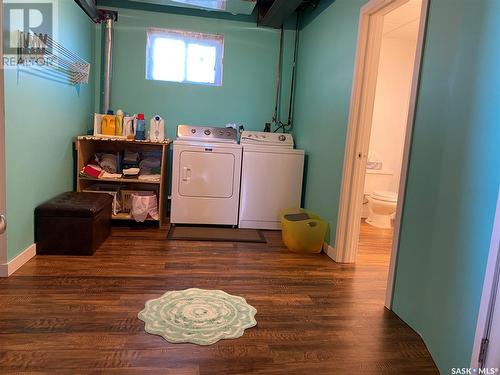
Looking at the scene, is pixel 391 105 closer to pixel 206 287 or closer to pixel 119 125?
pixel 119 125

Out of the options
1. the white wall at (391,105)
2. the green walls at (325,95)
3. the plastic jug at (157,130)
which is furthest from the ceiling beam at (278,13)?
the plastic jug at (157,130)

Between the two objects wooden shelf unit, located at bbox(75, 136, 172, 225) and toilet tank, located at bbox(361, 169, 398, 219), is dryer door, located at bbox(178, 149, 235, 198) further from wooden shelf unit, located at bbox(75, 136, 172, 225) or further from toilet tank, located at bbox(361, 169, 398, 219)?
toilet tank, located at bbox(361, 169, 398, 219)

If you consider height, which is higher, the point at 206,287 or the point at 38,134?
the point at 38,134

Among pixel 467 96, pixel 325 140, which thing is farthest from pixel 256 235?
pixel 467 96

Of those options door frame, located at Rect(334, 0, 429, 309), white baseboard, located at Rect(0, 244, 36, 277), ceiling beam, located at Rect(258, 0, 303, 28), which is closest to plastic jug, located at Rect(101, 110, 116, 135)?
white baseboard, located at Rect(0, 244, 36, 277)

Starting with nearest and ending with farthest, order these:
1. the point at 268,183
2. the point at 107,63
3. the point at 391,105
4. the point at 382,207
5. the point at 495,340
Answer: the point at 495,340 < the point at 268,183 < the point at 107,63 < the point at 382,207 < the point at 391,105

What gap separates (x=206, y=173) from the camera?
3.67 m

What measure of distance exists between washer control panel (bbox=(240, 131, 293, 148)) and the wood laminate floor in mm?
1304

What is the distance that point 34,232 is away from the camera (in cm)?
267

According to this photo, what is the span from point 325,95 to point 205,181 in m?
1.42

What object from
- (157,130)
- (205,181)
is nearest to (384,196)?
(205,181)

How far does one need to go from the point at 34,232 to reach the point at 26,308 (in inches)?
36.0

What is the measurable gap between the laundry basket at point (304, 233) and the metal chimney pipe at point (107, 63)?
7.66ft

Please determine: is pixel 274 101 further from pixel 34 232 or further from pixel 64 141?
pixel 34 232
